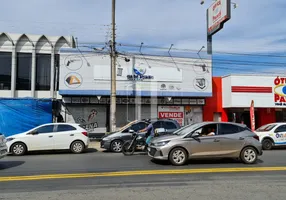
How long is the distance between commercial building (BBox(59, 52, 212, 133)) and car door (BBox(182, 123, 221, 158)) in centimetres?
1220

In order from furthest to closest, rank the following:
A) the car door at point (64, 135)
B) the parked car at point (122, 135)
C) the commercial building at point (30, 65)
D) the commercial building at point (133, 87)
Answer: the commercial building at point (30, 65) → the commercial building at point (133, 87) → the parked car at point (122, 135) → the car door at point (64, 135)

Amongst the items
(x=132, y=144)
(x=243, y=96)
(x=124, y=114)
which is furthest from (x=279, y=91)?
(x=132, y=144)

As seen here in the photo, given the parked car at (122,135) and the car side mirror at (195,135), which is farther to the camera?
the parked car at (122,135)

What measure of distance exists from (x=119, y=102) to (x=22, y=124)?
6.98 m

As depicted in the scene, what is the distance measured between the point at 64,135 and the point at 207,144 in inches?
294

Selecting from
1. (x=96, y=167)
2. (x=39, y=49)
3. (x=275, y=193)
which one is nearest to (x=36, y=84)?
(x=39, y=49)

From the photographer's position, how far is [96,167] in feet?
34.8

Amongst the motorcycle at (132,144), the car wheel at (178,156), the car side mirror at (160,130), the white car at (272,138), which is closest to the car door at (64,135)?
the motorcycle at (132,144)

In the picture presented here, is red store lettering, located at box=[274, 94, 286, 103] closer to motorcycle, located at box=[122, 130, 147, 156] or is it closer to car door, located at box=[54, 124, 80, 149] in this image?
motorcycle, located at box=[122, 130, 147, 156]

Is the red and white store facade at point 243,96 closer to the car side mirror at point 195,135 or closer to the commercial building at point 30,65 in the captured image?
the commercial building at point 30,65

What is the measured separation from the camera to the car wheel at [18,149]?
1462 cm

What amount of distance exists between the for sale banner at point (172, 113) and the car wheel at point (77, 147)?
967 cm

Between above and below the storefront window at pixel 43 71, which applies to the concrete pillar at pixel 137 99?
below

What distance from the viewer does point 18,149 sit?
14680mm
